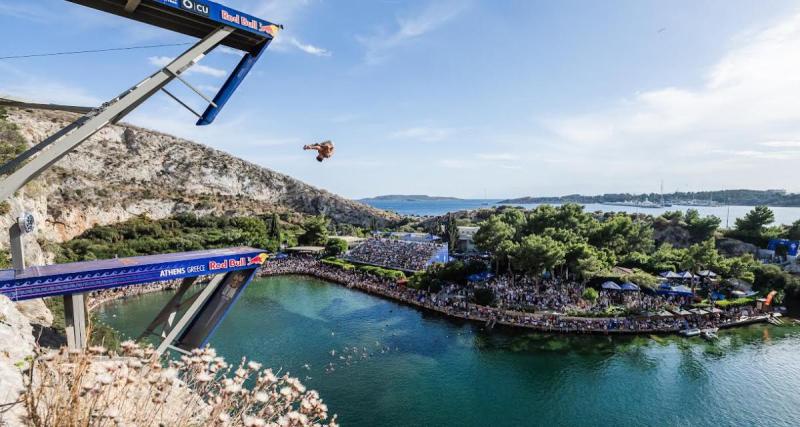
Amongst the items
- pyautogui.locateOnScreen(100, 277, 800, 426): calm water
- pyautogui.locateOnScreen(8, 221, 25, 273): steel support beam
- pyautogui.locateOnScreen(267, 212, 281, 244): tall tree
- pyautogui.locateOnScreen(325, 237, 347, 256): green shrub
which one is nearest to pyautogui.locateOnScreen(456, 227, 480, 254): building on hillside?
pyautogui.locateOnScreen(325, 237, 347, 256): green shrub

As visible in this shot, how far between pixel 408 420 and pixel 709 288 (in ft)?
108

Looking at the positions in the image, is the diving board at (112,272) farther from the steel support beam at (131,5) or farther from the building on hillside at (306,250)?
the building on hillside at (306,250)

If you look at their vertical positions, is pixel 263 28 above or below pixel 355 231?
above

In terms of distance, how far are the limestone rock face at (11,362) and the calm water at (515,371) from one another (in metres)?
13.7

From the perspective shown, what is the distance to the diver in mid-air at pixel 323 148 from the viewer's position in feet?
43.5

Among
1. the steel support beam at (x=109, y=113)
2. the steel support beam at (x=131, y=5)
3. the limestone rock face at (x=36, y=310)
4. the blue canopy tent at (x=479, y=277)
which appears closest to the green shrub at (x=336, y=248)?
the blue canopy tent at (x=479, y=277)

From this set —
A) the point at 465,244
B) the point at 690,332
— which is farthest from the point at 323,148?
the point at 465,244

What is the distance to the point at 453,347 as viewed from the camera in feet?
81.5

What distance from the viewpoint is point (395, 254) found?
4888 cm

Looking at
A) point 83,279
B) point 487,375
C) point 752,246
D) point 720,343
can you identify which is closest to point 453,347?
point 487,375

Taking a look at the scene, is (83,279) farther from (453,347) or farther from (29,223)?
(453,347)

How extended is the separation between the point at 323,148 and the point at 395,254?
3636cm

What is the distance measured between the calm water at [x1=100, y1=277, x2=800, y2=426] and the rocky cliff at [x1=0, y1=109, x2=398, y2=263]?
2153 cm

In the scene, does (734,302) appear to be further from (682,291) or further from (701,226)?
(701,226)
